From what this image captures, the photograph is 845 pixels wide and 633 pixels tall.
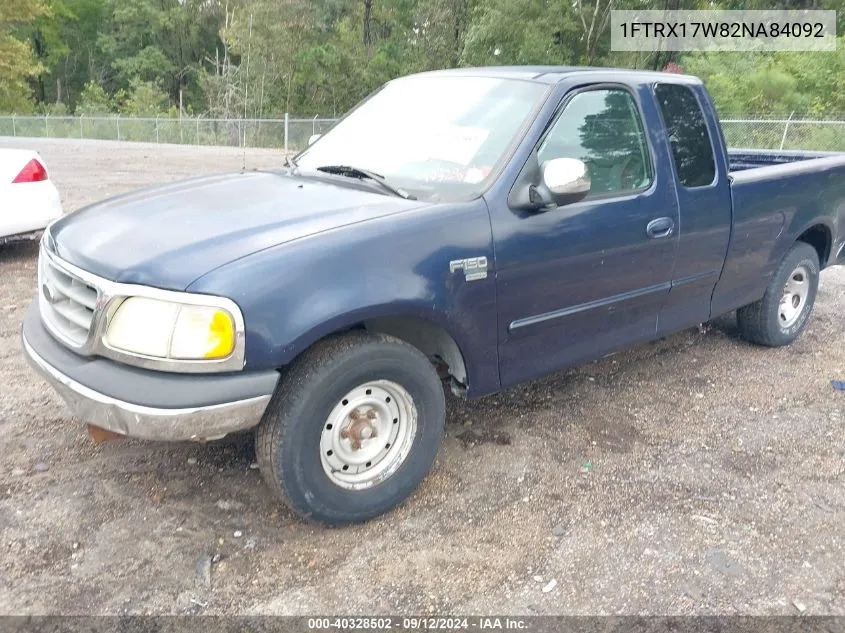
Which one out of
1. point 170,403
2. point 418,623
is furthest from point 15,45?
point 418,623

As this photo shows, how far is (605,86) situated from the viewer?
3.90 meters

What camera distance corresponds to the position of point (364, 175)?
11.9ft

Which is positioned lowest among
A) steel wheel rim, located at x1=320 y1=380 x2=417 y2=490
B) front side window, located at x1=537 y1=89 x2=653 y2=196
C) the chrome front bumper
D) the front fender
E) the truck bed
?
steel wheel rim, located at x1=320 y1=380 x2=417 y2=490

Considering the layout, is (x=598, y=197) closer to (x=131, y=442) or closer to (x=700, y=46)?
(x=131, y=442)

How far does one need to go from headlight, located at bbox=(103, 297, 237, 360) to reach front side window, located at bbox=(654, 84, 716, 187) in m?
2.74

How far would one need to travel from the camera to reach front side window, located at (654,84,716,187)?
13.7 feet

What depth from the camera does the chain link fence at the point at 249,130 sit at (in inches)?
704

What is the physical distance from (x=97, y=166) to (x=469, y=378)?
1819 cm

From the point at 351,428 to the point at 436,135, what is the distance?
60.8 inches

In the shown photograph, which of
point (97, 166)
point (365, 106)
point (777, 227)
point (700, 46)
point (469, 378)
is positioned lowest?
point (97, 166)

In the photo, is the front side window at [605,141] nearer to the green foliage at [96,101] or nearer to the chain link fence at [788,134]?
the chain link fence at [788,134]

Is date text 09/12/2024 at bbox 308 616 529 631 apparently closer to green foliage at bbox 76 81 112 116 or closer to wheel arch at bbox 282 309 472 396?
wheel arch at bbox 282 309 472 396

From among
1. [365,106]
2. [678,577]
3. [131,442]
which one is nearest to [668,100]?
[365,106]

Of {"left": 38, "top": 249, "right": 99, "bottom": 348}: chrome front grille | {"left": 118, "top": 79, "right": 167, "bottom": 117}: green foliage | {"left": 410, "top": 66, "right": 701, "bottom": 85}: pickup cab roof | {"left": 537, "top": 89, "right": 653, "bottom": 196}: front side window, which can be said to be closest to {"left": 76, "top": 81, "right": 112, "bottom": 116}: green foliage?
{"left": 118, "top": 79, "right": 167, "bottom": 117}: green foliage
